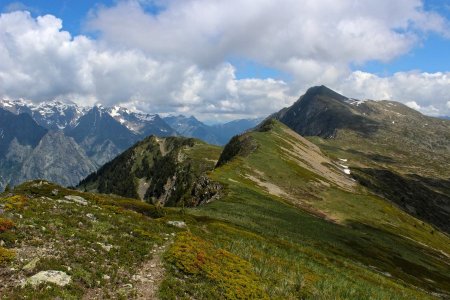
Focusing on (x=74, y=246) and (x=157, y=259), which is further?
(x=157, y=259)

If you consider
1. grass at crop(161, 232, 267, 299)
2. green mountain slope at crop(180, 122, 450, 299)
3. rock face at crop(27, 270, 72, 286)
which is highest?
rock face at crop(27, 270, 72, 286)

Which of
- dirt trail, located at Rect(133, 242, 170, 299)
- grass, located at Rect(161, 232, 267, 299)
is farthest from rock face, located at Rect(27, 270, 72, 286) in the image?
grass, located at Rect(161, 232, 267, 299)

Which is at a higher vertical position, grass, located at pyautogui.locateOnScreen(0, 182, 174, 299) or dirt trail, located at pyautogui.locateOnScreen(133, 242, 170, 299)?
grass, located at pyautogui.locateOnScreen(0, 182, 174, 299)

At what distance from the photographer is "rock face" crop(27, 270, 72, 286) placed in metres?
20.3

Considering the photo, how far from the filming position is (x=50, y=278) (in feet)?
68.1

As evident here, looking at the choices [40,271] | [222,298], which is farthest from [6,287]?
[222,298]

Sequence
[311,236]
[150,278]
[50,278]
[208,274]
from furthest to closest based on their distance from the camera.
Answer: [311,236], [208,274], [150,278], [50,278]

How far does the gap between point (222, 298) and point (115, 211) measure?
19.0 m

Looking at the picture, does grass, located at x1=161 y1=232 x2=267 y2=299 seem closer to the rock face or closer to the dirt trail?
the dirt trail

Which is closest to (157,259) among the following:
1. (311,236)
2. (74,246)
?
(74,246)

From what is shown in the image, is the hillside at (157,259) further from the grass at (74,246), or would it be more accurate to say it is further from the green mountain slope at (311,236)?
the green mountain slope at (311,236)

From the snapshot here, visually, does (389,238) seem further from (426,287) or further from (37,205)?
(37,205)

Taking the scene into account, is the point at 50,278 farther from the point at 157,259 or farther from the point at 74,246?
the point at 157,259

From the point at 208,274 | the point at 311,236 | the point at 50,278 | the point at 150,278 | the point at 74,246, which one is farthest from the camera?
the point at 311,236
